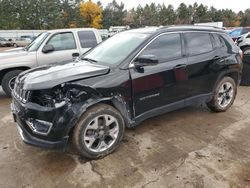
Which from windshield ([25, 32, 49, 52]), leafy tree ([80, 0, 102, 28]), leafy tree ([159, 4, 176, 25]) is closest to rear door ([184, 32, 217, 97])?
windshield ([25, 32, 49, 52])

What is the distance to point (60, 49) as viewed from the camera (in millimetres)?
7699

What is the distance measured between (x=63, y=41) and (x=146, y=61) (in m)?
4.40

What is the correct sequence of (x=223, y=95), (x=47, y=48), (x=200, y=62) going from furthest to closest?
1. (x=47, y=48)
2. (x=223, y=95)
3. (x=200, y=62)

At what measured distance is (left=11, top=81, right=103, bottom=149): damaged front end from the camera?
11.3 ft

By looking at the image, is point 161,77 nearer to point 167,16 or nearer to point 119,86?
point 119,86

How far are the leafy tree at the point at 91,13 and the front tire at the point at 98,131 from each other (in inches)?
2926

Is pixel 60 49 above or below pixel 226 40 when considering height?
below

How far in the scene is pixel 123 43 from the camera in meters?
4.71

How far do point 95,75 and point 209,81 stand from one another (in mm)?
2416

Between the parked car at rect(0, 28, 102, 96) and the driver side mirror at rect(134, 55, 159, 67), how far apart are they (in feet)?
9.32

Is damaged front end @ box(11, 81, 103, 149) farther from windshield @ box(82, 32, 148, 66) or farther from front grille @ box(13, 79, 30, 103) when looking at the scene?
windshield @ box(82, 32, 148, 66)

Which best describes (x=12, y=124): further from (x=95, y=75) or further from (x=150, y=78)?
(x=150, y=78)

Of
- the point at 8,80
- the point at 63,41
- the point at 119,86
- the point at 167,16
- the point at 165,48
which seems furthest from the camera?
the point at 167,16

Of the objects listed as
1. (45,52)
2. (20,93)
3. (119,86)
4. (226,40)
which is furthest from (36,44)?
(226,40)
